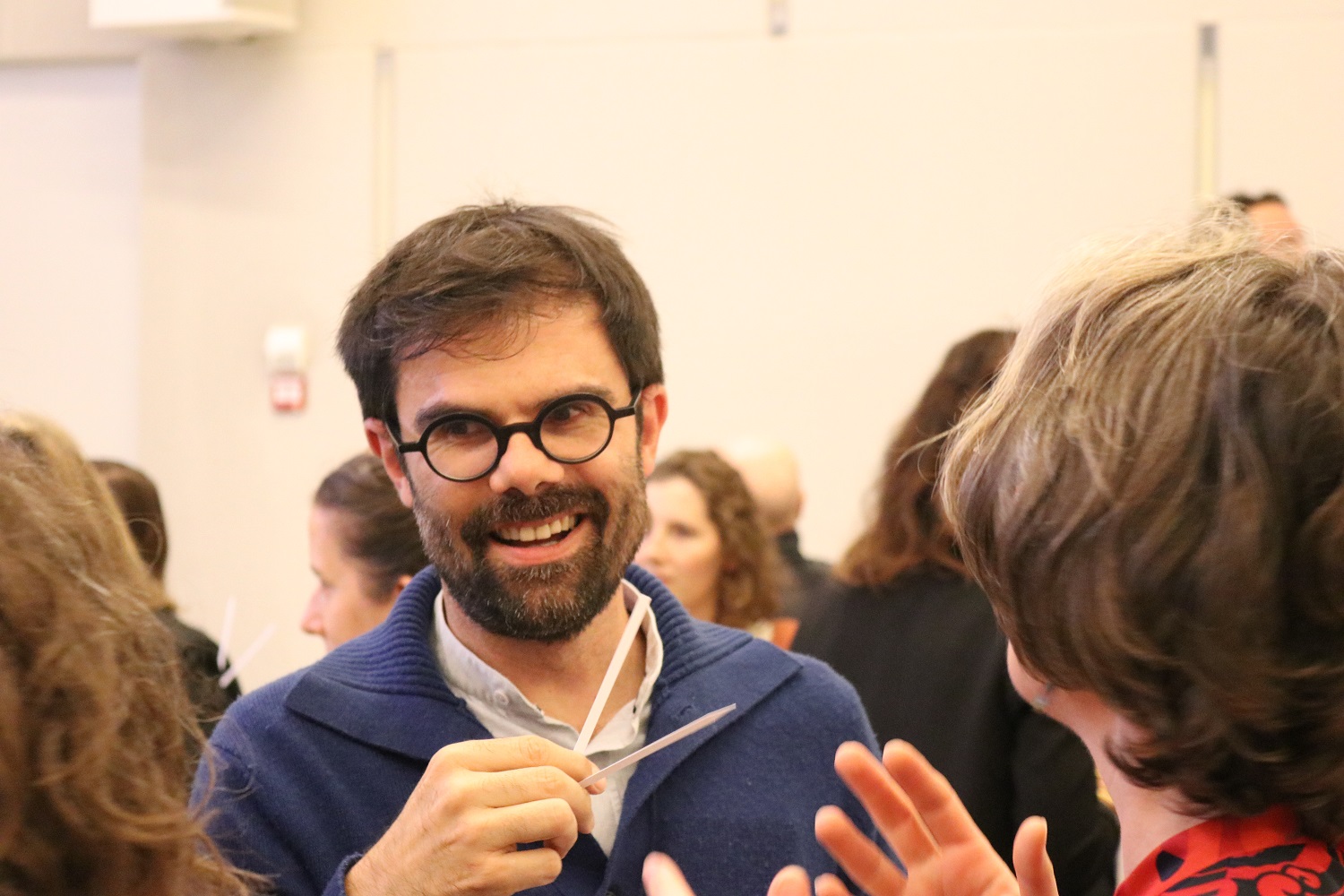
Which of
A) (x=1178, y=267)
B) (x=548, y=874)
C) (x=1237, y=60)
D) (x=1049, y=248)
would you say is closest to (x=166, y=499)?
(x=1049, y=248)

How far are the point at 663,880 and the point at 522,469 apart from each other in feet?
2.37

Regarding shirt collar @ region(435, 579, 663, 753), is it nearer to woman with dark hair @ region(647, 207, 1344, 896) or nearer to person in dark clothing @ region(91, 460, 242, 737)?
woman with dark hair @ region(647, 207, 1344, 896)

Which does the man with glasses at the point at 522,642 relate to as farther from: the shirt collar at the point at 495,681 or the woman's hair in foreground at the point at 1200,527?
the woman's hair in foreground at the point at 1200,527

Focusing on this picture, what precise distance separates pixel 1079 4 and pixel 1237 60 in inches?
21.7

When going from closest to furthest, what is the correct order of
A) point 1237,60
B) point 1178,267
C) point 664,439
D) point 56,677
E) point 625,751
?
point 56,677 → point 1178,267 → point 625,751 → point 1237,60 → point 664,439

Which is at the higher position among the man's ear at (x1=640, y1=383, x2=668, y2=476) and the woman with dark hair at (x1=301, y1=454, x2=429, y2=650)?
the man's ear at (x1=640, y1=383, x2=668, y2=476)

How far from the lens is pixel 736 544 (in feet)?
11.4

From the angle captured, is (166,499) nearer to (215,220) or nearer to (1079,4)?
(215,220)

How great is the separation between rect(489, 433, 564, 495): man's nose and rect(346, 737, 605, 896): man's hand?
37 centimetres

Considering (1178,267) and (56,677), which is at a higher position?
(1178,267)

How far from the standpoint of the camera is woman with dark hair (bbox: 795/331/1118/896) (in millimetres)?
2438

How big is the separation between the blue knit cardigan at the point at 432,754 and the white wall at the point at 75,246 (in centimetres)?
445

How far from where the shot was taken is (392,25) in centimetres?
535

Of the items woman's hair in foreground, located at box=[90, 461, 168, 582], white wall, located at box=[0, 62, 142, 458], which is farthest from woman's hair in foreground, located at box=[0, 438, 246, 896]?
white wall, located at box=[0, 62, 142, 458]
